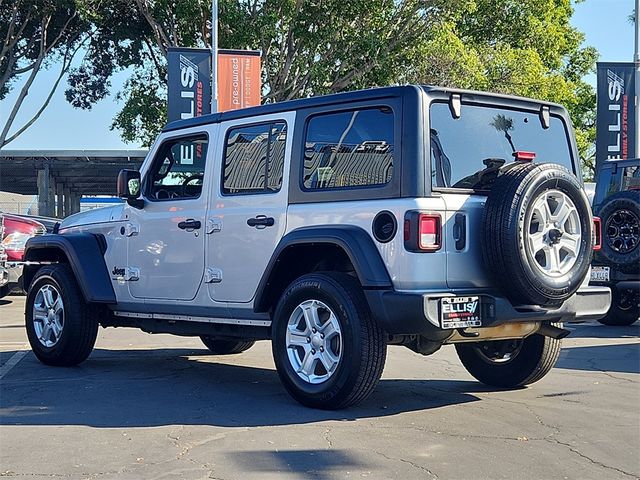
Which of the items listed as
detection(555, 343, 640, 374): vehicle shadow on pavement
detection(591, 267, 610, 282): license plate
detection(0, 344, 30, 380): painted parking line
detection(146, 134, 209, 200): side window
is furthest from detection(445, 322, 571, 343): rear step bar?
detection(591, 267, 610, 282): license plate

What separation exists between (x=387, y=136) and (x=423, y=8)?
66.6 ft

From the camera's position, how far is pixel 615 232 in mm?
10586

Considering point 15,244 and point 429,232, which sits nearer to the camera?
point 429,232

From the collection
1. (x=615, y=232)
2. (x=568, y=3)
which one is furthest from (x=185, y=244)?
(x=568, y=3)

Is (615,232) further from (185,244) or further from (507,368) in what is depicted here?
(185,244)

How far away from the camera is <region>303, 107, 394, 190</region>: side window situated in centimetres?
580

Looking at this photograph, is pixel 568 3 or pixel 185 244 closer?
pixel 185 244

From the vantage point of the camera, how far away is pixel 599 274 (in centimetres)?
1074

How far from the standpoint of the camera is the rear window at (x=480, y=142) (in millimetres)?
5801

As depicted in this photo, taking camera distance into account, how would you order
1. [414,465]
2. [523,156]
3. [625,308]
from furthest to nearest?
1. [625,308]
2. [523,156]
3. [414,465]

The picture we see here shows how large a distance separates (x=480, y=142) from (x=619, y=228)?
5.12 metres

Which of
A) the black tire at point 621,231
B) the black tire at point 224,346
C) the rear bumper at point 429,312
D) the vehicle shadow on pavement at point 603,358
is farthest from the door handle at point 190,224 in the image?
the black tire at point 621,231

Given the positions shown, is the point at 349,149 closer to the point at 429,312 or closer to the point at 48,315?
the point at 429,312

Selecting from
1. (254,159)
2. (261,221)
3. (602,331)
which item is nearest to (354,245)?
(261,221)
